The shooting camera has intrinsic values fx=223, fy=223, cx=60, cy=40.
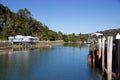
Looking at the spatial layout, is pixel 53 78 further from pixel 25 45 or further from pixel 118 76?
pixel 25 45

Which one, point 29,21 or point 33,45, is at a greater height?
point 29,21

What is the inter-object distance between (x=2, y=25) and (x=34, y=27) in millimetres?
40794

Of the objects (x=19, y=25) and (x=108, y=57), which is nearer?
(x=108, y=57)

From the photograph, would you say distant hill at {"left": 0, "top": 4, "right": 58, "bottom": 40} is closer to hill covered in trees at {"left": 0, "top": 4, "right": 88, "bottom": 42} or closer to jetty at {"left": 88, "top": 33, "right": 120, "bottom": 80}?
hill covered in trees at {"left": 0, "top": 4, "right": 88, "bottom": 42}

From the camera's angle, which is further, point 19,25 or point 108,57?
point 19,25

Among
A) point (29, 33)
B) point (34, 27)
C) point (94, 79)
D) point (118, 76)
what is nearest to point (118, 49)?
point (118, 76)

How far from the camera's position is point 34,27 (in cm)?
14138

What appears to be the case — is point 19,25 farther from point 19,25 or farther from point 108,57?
point 108,57

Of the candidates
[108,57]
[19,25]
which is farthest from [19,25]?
[108,57]

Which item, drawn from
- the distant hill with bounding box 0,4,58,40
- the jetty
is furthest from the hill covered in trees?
the jetty

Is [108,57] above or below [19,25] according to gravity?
below

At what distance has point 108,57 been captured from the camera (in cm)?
1875

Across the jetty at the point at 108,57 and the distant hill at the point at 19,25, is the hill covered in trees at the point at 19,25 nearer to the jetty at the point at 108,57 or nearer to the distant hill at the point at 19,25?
the distant hill at the point at 19,25

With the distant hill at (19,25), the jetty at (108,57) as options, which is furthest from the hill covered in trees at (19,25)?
the jetty at (108,57)
